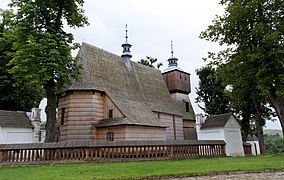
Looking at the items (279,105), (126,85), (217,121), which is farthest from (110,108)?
(279,105)

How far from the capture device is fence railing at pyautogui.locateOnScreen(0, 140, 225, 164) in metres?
12.8

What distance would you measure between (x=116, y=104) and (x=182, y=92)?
1522 cm

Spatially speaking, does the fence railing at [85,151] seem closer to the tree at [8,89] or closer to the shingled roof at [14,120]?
the shingled roof at [14,120]

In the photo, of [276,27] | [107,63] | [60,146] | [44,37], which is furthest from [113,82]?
[276,27]

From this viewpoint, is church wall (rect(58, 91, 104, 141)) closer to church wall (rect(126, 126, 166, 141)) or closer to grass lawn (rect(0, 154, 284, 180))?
church wall (rect(126, 126, 166, 141))

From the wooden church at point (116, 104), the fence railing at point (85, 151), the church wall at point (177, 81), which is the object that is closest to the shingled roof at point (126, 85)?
the wooden church at point (116, 104)

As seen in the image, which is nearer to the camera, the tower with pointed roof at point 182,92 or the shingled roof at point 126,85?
the shingled roof at point 126,85

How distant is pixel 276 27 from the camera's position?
58.7 feet

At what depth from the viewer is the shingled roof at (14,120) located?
69.9 feet

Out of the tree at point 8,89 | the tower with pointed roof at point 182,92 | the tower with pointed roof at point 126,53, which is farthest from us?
the tower with pointed roof at point 182,92

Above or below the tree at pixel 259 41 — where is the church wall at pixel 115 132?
below

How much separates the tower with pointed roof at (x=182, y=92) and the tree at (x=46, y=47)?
58.2 ft

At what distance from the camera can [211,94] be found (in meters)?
35.1

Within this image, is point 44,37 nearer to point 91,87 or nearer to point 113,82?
point 91,87
